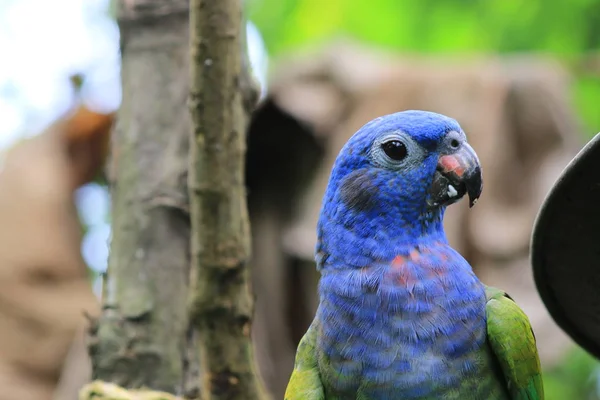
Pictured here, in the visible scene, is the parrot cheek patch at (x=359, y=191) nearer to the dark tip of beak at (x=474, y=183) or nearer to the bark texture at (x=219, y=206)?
the dark tip of beak at (x=474, y=183)

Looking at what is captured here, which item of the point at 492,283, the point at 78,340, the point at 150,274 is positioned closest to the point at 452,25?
the point at 492,283

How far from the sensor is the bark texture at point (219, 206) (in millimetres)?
1712

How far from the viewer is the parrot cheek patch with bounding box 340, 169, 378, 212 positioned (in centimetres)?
215

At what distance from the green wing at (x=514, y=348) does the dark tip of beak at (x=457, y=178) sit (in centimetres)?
30

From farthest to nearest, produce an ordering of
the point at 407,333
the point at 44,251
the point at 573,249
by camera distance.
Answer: the point at 44,251
the point at 407,333
the point at 573,249

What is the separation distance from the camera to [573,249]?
5.97ft

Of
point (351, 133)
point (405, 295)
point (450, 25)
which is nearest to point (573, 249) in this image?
point (405, 295)

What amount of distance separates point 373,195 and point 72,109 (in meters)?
2.10

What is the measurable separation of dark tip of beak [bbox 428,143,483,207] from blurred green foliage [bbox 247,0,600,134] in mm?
3045

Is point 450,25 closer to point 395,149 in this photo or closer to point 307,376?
point 395,149

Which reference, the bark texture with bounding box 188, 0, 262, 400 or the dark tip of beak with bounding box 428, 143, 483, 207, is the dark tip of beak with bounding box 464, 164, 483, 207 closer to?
the dark tip of beak with bounding box 428, 143, 483, 207

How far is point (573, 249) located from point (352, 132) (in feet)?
6.98

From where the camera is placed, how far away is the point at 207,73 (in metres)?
1.72

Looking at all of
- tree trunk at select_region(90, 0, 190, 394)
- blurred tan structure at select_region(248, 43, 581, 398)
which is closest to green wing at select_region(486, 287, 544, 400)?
tree trunk at select_region(90, 0, 190, 394)
